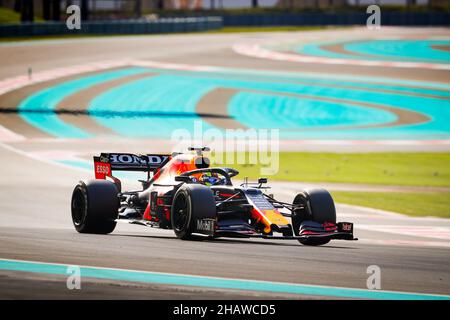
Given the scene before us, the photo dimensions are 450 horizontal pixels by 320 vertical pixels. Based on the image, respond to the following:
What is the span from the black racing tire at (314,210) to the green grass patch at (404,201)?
7504 mm

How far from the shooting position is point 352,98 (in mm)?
47062

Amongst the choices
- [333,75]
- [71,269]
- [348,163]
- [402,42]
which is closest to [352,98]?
[333,75]

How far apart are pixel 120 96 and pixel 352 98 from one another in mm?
10768

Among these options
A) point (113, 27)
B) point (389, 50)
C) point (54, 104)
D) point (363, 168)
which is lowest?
point (363, 168)

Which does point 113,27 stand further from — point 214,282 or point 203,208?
point 214,282

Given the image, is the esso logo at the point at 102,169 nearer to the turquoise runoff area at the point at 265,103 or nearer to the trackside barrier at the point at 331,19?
the turquoise runoff area at the point at 265,103

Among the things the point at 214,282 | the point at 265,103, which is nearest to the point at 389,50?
the point at 265,103

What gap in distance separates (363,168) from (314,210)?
54.8 feet

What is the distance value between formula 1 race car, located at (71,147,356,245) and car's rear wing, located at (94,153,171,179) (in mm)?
284

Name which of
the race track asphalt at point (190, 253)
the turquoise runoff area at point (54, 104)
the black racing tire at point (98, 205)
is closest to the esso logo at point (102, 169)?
the race track asphalt at point (190, 253)

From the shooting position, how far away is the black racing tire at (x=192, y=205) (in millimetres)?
14023

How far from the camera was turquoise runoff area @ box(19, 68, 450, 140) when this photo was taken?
39.2m

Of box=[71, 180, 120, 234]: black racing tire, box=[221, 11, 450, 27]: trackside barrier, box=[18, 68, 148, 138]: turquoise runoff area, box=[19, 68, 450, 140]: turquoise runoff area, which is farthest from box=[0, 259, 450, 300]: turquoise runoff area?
box=[221, 11, 450, 27]: trackside barrier

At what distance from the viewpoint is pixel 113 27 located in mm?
69062
